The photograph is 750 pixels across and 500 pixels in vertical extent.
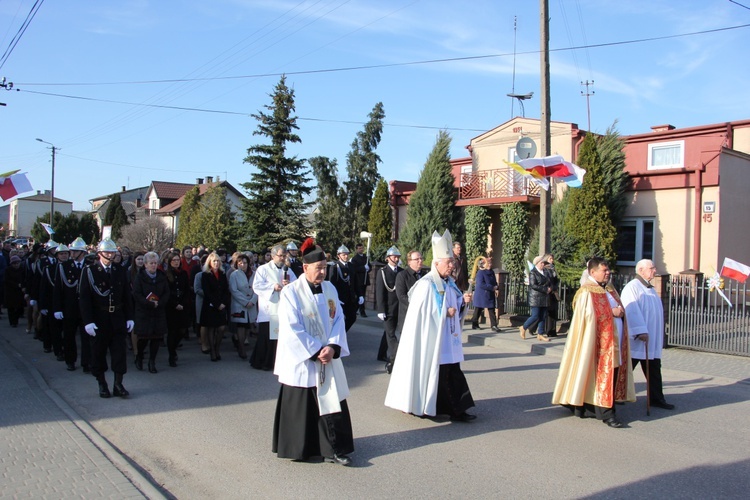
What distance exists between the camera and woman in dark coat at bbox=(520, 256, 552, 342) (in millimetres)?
12656

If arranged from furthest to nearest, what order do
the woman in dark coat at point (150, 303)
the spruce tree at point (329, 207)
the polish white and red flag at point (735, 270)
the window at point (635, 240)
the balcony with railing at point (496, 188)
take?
the spruce tree at point (329, 207) < the balcony with railing at point (496, 188) < the window at point (635, 240) < the polish white and red flag at point (735, 270) < the woman in dark coat at point (150, 303)

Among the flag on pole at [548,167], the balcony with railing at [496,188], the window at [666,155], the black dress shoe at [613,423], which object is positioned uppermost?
the window at [666,155]

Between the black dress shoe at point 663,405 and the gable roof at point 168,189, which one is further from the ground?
the gable roof at point 168,189

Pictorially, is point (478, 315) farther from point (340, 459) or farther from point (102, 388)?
point (340, 459)

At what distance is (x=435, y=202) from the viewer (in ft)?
77.2

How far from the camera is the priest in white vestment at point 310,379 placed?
531 centimetres

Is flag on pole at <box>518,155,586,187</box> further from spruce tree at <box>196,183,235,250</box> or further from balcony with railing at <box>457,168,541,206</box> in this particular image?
spruce tree at <box>196,183,235,250</box>

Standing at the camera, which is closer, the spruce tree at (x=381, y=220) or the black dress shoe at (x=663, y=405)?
the black dress shoe at (x=663, y=405)

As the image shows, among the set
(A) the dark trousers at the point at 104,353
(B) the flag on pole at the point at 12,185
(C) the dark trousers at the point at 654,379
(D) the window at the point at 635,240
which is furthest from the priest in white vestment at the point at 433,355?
(B) the flag on pole at the point at 12,185

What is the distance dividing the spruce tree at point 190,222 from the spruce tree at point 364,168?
11267 mm

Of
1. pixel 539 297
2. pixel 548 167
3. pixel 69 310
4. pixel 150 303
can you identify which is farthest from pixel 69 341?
pixel 548 167

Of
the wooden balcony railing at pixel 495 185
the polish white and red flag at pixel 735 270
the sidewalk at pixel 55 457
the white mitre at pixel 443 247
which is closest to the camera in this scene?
the sidewalk at pixel 55 457

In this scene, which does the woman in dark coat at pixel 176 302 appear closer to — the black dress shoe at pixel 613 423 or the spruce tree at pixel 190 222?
the black dress shoe at pixel 613 423

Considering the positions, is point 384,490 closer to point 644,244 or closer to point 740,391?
point 740,391
